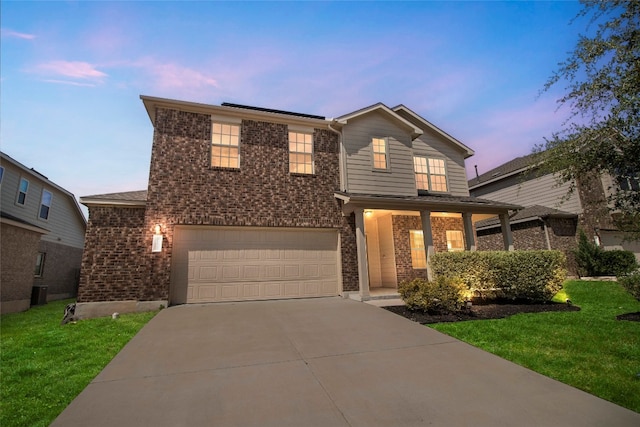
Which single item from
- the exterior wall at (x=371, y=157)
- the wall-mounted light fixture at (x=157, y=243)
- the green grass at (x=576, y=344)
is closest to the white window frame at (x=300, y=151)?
the exterior wall at (x=371, y=157)

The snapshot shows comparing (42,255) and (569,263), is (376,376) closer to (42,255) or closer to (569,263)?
(569,263)

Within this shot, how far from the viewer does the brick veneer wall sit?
41.0ft

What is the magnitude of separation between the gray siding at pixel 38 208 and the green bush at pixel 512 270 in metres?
18.4

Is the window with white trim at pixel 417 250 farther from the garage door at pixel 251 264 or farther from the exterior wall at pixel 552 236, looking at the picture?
the exterior wall at pixel 552 236

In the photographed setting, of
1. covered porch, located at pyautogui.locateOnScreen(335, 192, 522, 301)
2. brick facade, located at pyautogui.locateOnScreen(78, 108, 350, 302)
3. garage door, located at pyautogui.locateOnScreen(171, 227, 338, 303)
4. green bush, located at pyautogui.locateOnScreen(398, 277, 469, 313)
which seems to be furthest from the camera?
covered porch, located at pyautogui.locateOnScreen(335, 192, 522, 301)

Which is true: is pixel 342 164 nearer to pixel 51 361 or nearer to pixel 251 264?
pixel 251 264

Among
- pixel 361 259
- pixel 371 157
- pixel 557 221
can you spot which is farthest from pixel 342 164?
pixel 557 221

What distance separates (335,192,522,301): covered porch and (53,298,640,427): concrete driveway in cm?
476

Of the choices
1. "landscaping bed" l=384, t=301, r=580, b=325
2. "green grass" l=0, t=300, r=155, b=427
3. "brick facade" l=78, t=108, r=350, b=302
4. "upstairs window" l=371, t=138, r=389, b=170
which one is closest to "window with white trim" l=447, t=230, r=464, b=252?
"landscaping bed" l=384, t=301, r=580, b=325

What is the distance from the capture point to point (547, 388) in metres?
3.48

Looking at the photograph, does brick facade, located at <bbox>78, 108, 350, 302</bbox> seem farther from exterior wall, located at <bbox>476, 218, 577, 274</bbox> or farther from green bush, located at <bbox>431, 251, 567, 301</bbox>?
exterior wall, located at <bbox>476, 218, 577, 274</bbox>

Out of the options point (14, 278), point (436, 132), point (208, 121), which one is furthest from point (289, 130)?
point (14, 278)

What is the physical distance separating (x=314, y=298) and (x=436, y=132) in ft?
31.7

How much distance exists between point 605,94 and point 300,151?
8.13 meters
